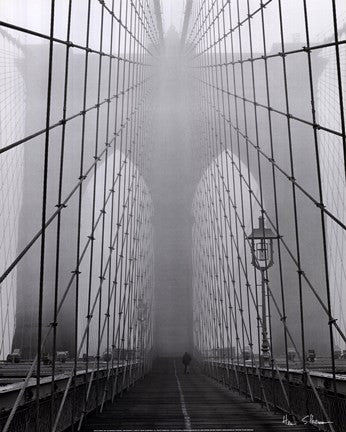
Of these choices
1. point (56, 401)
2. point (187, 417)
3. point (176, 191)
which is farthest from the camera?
point (176, 191)

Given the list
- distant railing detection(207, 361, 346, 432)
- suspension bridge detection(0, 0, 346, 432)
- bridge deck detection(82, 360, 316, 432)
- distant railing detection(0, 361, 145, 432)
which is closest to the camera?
distant railing detection(0, 361, 145, 432)

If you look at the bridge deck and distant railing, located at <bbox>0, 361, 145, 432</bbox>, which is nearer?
distant railing, located at <bbox>0, 361, 145, 432</bbox>

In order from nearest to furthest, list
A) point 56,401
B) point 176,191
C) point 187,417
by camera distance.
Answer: point 56,401, point 187,417, point 176,191

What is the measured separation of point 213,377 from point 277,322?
209 inches

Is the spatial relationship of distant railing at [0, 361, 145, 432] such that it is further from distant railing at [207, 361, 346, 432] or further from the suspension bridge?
the suspension bridge

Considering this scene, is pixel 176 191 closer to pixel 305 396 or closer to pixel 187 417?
pixel 187 417

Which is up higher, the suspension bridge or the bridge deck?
the suspension bridge

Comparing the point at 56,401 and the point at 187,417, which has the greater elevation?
the point at 56,401

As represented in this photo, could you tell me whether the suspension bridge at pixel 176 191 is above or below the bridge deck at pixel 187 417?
above
